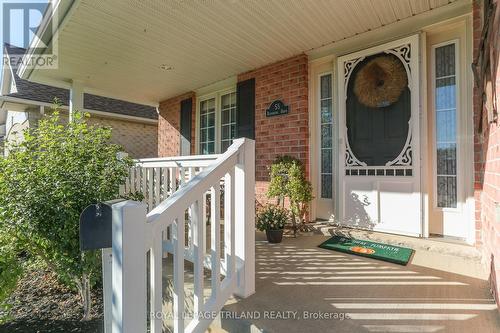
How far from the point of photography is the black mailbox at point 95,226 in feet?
3.69

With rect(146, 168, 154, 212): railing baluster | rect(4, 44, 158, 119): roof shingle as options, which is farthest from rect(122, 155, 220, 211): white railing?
rect(4, 44, 158, 119): roof shingle

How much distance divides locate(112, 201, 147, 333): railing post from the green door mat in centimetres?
230

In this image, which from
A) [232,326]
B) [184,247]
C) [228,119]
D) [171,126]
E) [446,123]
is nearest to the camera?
[184,247]

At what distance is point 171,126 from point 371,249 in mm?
5127

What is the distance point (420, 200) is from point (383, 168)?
1.74 feet

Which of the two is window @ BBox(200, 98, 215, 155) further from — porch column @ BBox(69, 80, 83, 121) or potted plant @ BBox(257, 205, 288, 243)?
potted plant @ BBox(257, 205, 288, 243)

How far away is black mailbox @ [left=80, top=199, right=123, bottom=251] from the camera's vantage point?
3.69ft

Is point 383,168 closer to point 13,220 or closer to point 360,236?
point 360,236

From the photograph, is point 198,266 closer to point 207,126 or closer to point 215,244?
point 215,244

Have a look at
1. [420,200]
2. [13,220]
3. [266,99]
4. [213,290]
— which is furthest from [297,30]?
[13,220]

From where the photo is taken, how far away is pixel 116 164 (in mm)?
2586

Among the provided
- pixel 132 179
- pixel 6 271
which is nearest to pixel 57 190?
pixel 6 271

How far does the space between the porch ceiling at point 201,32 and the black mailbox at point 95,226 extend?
2.52m

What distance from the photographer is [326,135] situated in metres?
3.85
